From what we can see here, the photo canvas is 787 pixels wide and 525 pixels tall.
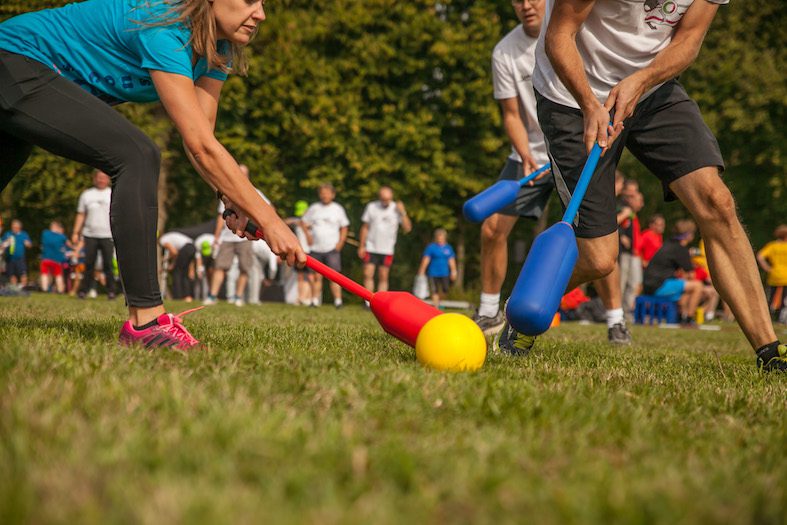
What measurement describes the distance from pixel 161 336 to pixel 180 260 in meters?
13.4

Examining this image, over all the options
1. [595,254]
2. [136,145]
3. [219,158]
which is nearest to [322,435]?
[219,158]

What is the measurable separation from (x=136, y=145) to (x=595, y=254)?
2.24 m

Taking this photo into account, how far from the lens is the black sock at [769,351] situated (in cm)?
363

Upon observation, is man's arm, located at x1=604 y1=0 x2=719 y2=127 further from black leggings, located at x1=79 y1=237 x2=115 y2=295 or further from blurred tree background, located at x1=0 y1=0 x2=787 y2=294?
blurred tree background, located at x1=0 y1=0 x2=787 y2=294

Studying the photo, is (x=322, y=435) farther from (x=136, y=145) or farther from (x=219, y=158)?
(x=136, y=145)

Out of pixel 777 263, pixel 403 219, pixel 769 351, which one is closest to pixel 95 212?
pixel 403 219

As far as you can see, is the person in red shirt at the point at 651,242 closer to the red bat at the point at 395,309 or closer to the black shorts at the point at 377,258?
the black shorts at the point at 377,258

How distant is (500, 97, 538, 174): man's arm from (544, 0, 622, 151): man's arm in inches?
76.9

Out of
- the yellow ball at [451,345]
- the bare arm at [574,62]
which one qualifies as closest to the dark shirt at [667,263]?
the bare arm at [574,62]

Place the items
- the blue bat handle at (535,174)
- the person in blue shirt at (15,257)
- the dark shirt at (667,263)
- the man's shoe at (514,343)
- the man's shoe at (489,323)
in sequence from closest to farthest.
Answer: the man's shoe at (514,343)
the blue bat handle at (535,174)
the man's shoe at (489,323)
the dark shirt at (667,263)
the person in blue shirt at (15,257)

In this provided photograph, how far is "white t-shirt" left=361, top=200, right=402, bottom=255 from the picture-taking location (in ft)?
43.2

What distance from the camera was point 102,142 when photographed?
2.98 metres

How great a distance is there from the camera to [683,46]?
138 inches

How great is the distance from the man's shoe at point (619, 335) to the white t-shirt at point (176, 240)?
39.1 ft
